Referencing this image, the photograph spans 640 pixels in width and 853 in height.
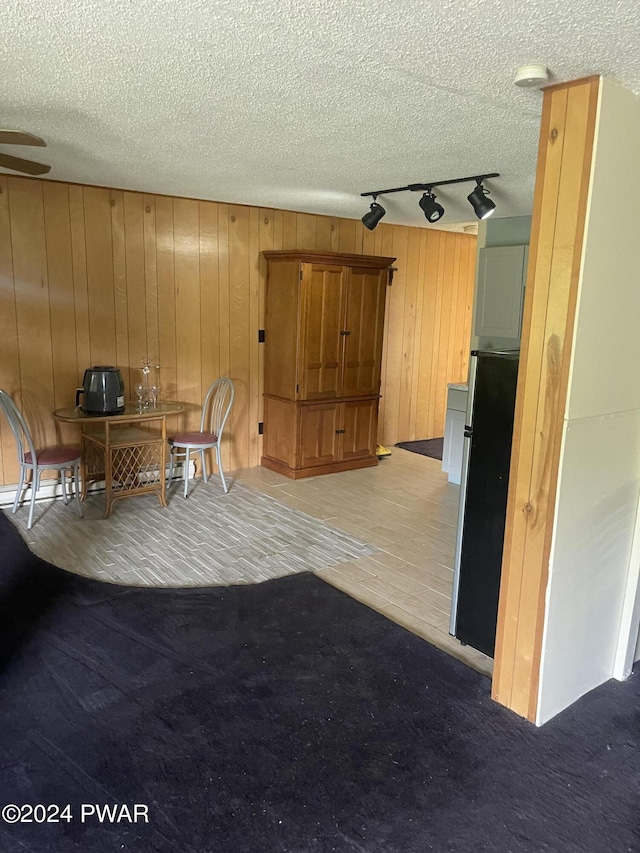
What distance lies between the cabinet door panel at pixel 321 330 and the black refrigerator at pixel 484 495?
2.67 meters

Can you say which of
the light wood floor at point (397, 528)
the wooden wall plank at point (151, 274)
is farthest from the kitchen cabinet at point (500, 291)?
the wooden wall plank at point (151, 274)

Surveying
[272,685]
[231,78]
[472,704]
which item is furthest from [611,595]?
[231,78]

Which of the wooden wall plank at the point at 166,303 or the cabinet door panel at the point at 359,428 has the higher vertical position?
the wooden wall plank at the point at 166,303

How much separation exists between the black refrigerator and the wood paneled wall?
3.04 metres

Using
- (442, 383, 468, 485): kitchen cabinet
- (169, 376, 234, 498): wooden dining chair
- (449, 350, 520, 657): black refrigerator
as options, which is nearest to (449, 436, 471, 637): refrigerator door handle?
(449, 350, 520, 657): black refrigerator

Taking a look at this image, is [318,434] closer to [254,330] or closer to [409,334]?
[254,330]

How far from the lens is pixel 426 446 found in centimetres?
671

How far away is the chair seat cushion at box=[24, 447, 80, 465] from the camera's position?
410 centimetres

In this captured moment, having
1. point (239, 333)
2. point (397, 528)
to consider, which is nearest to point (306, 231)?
point (239, 333)

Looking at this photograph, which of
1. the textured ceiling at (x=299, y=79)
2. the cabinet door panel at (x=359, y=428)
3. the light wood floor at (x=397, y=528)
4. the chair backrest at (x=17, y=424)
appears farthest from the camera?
the cabinet door panel at (x=359, y=428)

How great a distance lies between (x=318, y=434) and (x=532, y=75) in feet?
12.3

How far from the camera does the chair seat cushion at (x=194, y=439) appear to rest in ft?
15.7

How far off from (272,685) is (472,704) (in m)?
0.76

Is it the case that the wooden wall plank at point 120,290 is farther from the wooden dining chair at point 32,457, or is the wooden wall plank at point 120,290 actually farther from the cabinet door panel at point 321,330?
the cabinet door panel at point 321,330
